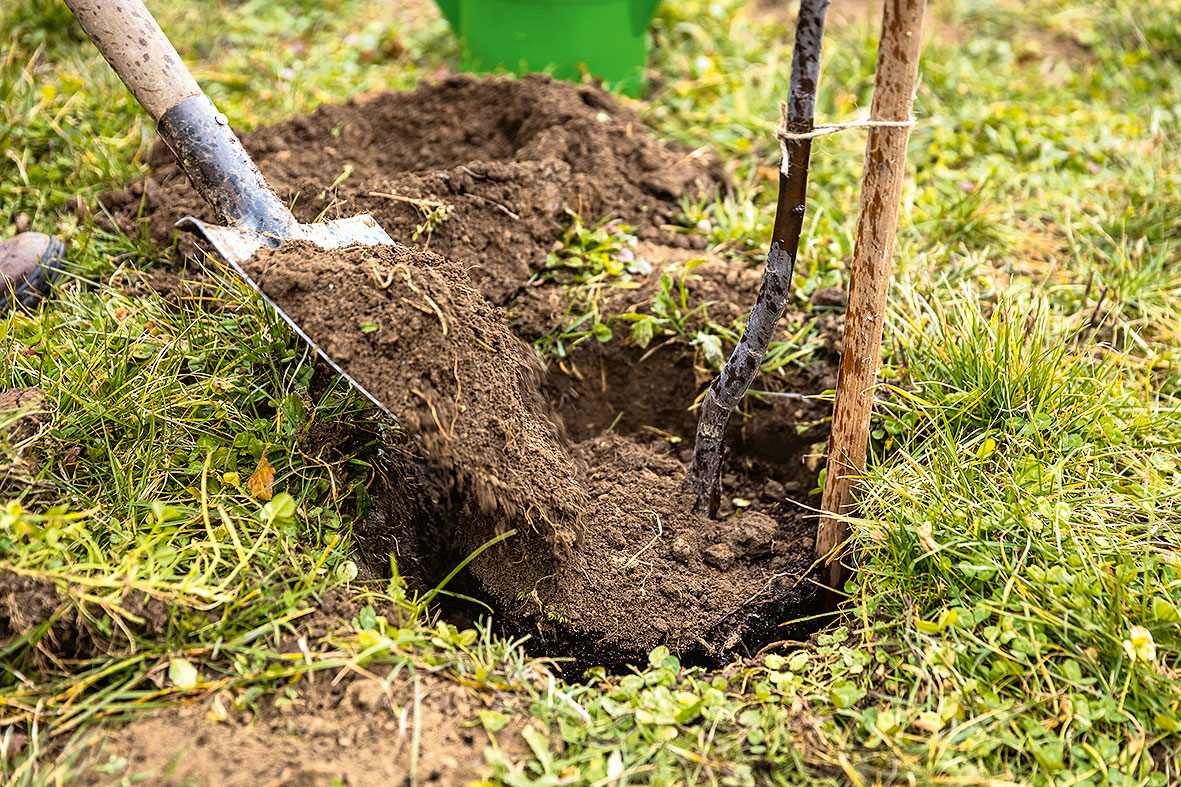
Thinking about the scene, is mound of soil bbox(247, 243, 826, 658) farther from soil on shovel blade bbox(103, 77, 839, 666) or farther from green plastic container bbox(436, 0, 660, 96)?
green plastic container bbox(436, 0, 660, 96)

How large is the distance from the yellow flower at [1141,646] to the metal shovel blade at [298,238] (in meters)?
1.50

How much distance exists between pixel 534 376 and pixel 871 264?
910mm

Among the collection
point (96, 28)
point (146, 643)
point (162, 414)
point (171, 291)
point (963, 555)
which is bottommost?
point (963, 555)

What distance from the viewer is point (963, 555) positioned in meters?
1.78

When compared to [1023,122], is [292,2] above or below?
above

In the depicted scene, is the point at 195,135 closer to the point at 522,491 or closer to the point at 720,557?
the point at 522,491

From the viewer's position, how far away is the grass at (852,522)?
157cm

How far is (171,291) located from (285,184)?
1.66 feet

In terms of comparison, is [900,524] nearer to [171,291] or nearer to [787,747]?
[787,747]

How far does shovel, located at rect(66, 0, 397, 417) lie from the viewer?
1977 millimetres

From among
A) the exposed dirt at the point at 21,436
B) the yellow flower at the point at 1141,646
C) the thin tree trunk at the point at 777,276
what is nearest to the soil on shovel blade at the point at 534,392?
the thin tree trunk at the point at 777,276

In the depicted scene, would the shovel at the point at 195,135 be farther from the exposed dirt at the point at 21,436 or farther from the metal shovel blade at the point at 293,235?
the exposed dirt at the point at 21,436

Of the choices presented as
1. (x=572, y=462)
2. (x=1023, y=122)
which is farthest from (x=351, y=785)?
(x=1023, y=122)

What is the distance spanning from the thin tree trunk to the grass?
38cm
